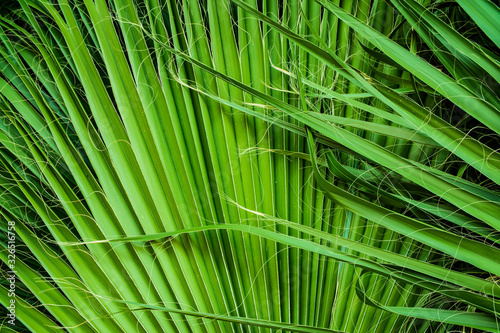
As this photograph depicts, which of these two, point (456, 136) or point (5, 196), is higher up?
point (456, 136)

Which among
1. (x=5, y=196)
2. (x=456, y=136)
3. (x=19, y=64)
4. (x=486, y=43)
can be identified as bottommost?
(x=5, y=196)

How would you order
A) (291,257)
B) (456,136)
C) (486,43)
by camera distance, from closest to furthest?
(456,136) < (291,257) < (486,43)

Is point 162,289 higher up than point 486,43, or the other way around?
point 486,43

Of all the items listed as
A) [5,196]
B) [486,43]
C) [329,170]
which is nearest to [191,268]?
[329,170]

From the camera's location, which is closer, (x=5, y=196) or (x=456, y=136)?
(x=456, y=136)

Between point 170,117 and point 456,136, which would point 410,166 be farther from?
point 170,117

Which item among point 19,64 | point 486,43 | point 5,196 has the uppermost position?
point 486,43

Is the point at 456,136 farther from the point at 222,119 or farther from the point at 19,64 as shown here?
the point at 19,64

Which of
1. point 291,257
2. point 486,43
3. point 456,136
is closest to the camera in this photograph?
point 456,136

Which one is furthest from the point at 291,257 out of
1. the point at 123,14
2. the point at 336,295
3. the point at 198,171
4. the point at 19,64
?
the point at 19,64

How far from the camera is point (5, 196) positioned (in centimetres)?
67

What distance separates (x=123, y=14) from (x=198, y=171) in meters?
0.29

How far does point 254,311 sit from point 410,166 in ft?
1.11

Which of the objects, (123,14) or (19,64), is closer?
(123,14)
